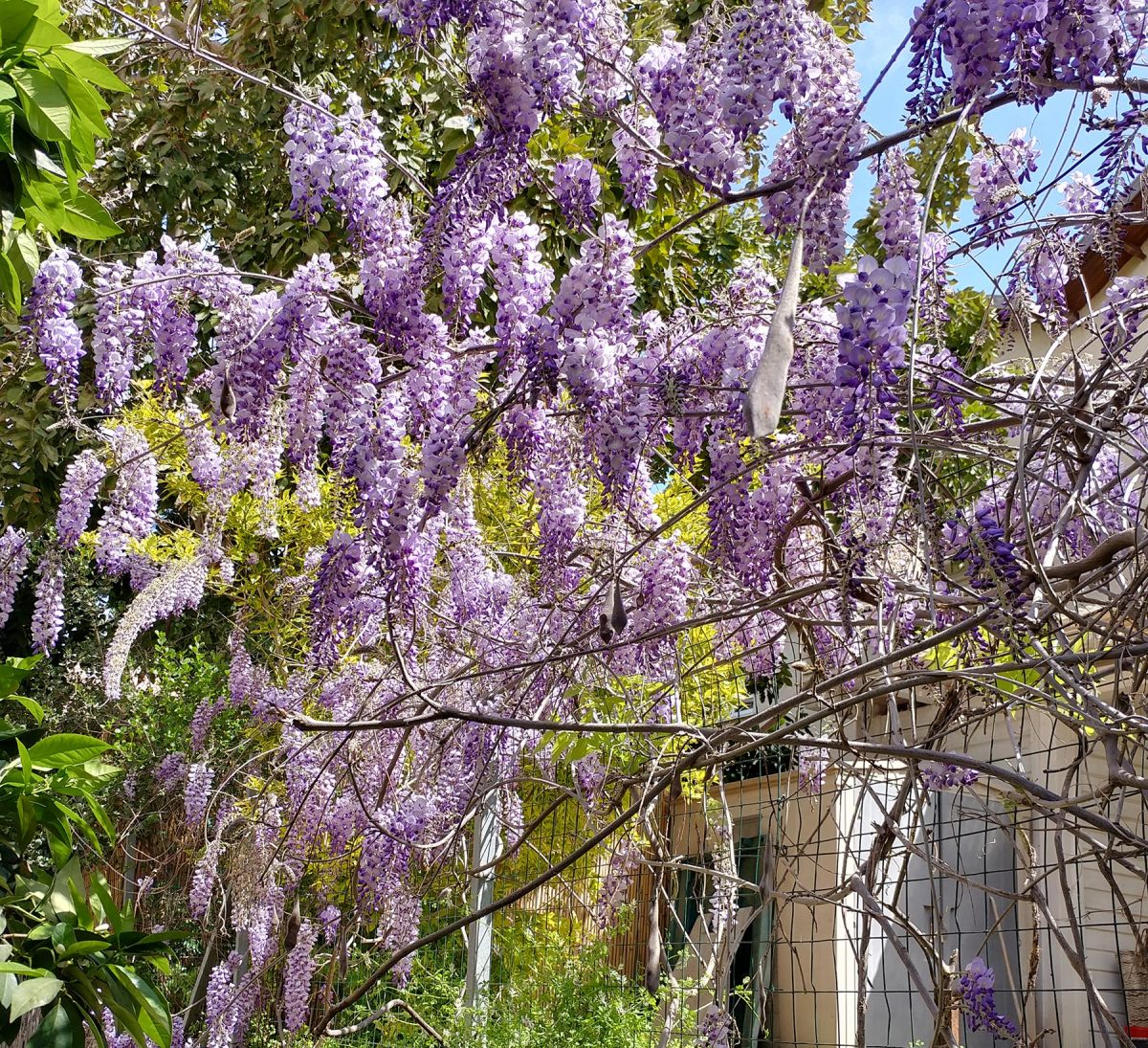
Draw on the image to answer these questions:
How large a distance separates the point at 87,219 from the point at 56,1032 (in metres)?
1.46

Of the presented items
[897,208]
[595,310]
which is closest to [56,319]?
[595,310]

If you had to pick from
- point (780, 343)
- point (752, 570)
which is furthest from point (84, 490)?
point (780, 343)

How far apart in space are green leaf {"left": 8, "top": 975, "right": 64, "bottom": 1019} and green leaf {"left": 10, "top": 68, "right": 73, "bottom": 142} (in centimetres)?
145

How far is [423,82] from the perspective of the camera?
5.81 metres

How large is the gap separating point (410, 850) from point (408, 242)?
2284 mm

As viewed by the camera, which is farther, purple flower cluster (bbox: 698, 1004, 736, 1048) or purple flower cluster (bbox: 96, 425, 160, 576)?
purple flower cluster (bbox: 96, 425, 160, 576)

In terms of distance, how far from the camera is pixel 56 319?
293cm

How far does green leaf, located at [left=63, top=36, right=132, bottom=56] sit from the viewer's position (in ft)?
5.96

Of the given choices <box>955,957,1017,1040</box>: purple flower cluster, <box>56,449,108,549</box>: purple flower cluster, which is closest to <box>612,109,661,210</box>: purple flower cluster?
<box>955,957,1017,1040</box>: purple flower cluster

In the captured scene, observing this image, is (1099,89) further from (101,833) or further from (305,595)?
(101,833)

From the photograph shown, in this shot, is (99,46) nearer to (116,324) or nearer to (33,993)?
(116,324)

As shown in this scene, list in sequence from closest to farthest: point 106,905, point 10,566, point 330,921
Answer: point 106,905
point 330,921
point 10,566

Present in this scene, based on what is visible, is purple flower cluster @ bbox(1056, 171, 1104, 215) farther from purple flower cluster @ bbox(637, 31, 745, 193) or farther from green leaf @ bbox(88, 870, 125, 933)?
green leaf @ bbox(88, 870, 125, 933)

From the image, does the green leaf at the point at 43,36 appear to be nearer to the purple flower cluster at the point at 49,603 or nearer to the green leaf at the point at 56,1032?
the green leaf at the point at 56,1032
